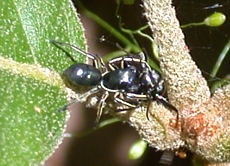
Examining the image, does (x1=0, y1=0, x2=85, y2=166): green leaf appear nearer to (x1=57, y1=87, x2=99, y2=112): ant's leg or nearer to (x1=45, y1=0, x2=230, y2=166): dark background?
(x1=57, y1=87, x2=99, y2=112): ant's leg

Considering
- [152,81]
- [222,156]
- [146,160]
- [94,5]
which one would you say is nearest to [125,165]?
[146,160]

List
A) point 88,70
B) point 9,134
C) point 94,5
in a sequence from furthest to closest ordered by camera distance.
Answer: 1. point 94,5
2. point 88,70
3. point 9,134

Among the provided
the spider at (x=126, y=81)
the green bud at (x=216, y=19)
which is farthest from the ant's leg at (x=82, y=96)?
the green bud at (x=216, y=19)

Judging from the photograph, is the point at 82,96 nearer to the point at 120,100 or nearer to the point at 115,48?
the point at 120,100

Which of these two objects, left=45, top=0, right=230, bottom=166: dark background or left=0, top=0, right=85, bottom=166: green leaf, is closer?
left=0, top=0, right=85, bottom=166: green leaf

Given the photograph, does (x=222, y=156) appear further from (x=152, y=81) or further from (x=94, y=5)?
(x=94, y=5)

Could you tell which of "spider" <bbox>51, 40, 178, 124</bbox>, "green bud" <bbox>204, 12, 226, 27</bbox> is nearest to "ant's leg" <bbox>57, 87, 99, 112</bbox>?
"spider" <bbox>51, 40, 178, 124</bbox>

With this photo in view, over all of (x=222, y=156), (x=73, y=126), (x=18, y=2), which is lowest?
(x=73, y=126)
